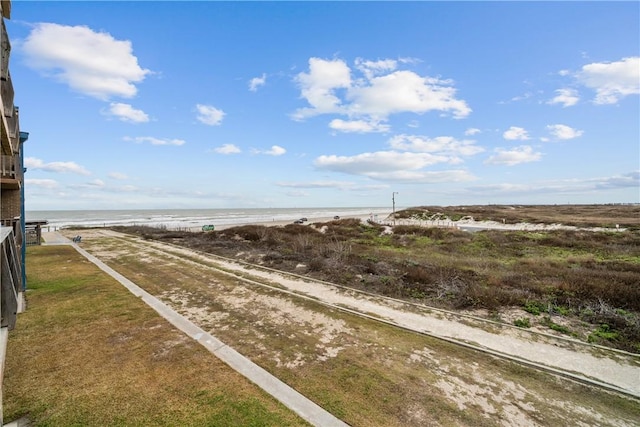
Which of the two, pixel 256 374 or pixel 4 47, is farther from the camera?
pixel 256 374

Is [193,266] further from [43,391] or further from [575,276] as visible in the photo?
[575,276]

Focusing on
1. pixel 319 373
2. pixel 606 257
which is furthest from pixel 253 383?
pixel 606 257

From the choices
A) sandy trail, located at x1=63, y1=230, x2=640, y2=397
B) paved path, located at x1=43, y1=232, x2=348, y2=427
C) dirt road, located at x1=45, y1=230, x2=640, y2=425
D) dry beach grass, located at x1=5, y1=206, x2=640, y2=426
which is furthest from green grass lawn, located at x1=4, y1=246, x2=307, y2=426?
sandy trail, located at x1=63, y1=230, x2=640, y2=397

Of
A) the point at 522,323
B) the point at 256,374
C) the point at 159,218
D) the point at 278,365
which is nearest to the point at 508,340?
the point at 522,323

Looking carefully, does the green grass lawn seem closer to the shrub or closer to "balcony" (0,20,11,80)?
"balcony" (0,20,11,80)

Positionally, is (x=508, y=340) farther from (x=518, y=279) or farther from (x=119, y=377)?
(x=119, y=377)

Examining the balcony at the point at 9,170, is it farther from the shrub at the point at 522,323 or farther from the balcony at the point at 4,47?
the shrub at the point at 522,323

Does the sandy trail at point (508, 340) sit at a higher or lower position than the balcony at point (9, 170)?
lower

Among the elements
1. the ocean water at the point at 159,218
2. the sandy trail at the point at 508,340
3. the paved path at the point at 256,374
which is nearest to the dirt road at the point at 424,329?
the sandy trail at the point at 508,340
